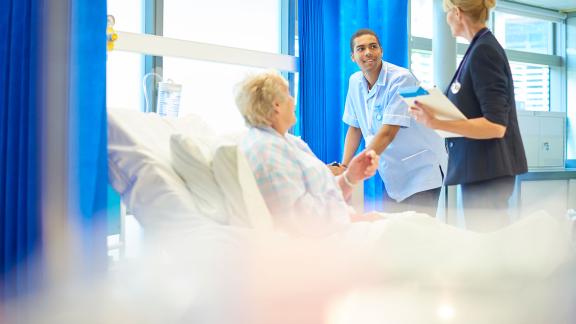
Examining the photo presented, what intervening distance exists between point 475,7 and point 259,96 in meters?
0.80

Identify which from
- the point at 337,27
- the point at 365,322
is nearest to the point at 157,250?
the point at 365,322

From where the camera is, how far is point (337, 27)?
3238 mm

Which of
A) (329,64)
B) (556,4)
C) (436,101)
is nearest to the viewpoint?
(436,101)

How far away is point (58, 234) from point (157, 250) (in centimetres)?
26

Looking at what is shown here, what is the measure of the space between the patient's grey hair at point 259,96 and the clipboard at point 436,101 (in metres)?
0.43

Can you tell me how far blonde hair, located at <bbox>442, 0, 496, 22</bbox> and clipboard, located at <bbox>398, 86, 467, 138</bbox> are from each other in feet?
1.09

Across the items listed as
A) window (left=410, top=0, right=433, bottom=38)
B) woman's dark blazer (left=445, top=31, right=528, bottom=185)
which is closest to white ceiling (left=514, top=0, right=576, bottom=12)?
window (left=410, top=0, right=433, bottom=38)

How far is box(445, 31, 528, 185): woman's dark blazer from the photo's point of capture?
6.17ft

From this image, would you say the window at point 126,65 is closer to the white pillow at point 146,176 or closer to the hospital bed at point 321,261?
the white pillow at point 146,176

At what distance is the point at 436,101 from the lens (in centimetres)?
182

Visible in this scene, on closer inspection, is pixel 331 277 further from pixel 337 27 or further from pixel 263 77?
pixel 337 27

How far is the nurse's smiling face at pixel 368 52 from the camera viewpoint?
2701 mm

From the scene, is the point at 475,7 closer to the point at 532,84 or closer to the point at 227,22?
the point at 227,22

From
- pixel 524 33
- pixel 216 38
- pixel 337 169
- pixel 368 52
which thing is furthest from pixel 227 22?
pixel 524 33
